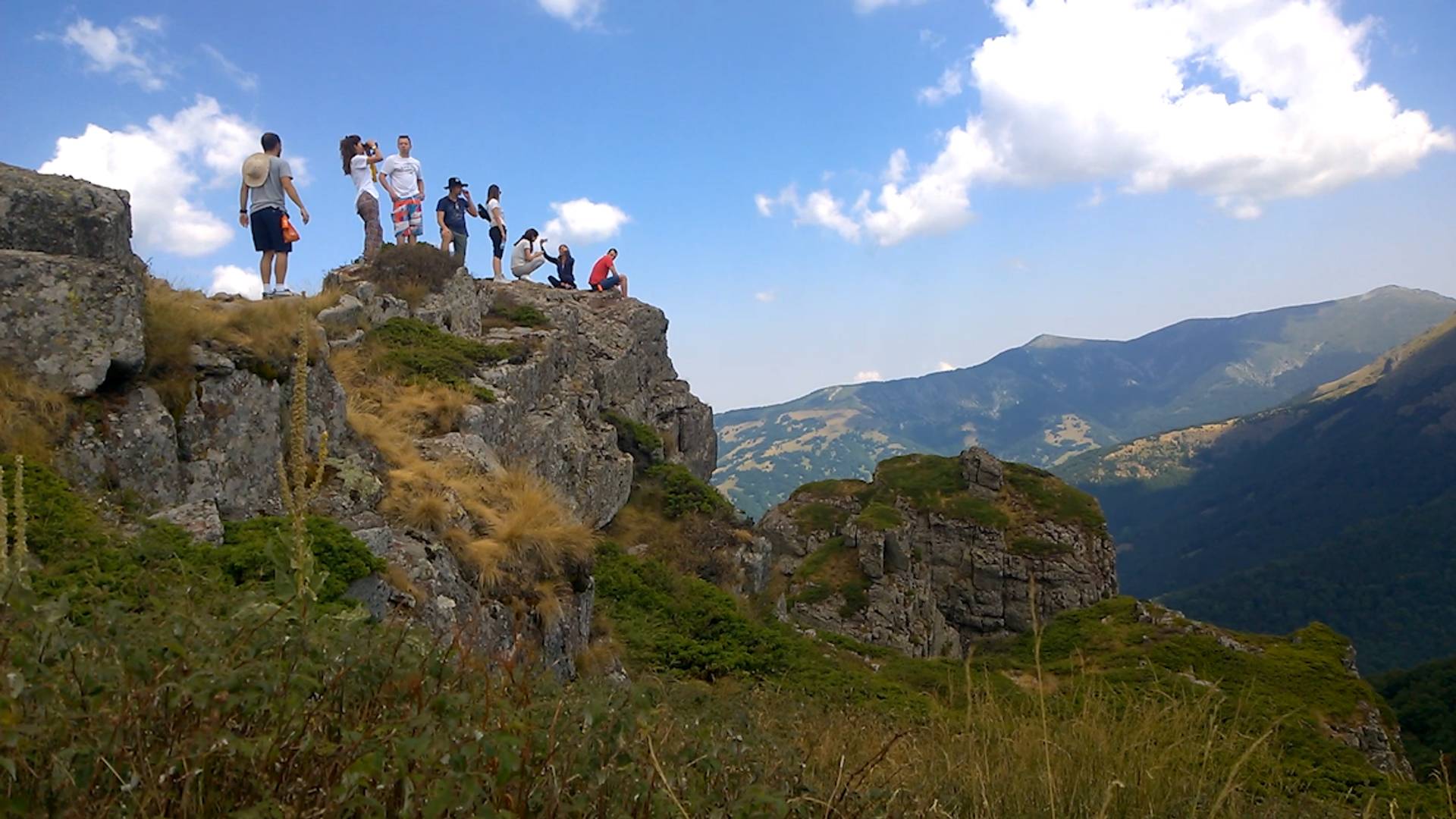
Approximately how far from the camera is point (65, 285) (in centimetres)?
705

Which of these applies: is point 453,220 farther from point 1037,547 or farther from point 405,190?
point 1037,547

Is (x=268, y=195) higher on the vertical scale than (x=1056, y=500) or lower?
higher

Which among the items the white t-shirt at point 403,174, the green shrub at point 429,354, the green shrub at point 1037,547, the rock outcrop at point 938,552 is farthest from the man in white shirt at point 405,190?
the green shrub at point 1037,547

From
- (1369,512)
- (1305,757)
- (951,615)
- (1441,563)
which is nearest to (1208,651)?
(1305,757)

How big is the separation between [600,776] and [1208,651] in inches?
1157

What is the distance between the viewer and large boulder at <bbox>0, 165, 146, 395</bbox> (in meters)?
6.81

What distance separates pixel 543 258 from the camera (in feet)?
99.3

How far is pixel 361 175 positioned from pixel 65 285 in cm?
1341

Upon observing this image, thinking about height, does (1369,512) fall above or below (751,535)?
below

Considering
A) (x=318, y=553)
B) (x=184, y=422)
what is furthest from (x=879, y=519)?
(x=318, y=553)

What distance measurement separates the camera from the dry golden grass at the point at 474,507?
8992mm

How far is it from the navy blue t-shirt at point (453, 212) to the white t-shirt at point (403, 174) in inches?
135

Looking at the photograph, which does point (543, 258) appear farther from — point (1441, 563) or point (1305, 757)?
point (1441, 563)

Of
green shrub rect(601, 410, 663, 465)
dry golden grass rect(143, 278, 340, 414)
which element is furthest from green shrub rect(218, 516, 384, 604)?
green shrub rect(601, 410, 663, 465)
